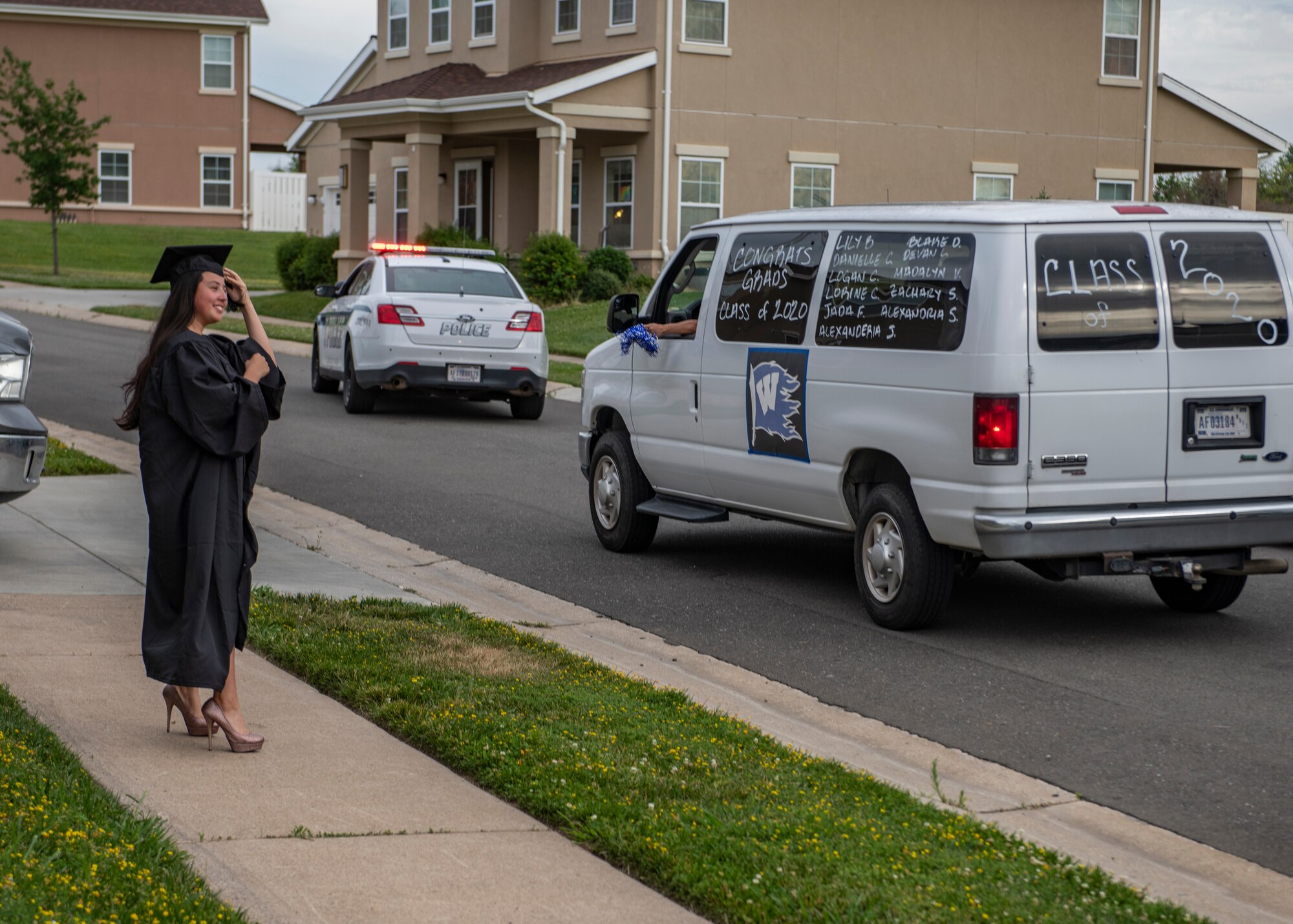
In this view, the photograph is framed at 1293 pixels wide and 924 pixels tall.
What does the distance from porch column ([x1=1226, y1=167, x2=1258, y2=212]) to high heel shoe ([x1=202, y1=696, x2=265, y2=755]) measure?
110 ft

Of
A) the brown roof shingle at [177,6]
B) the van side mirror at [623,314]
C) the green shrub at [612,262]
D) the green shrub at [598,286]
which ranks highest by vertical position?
the brown roof shingle at [177,6]

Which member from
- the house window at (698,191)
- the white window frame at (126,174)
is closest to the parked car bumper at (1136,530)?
the house window at (698,191)

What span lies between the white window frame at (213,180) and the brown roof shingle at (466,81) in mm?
19536

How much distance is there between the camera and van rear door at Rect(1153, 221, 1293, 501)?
8.00 metres

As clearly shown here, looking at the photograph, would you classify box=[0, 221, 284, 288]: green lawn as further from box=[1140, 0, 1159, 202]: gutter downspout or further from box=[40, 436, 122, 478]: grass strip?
box=[40, 436, 122, 478]: grass strip

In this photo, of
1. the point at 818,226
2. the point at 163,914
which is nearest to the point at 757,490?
the point at 818,226

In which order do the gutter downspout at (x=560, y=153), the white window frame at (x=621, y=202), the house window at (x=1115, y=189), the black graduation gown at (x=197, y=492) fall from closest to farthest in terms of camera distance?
the black graduation gown at (x=197, y=492)
the gutter downspout at (x=560, y=153)
the white window frame at (x=621, y=202)
the house window at (x=1115, y=189)

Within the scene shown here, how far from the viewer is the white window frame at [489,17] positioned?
33375 millimetres

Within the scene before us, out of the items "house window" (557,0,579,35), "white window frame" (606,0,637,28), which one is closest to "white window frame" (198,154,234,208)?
"house window" (557,0,579,35)

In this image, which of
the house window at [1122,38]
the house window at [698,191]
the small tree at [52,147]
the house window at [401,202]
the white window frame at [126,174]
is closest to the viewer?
the house window at [698,191]

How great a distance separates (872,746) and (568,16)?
92.1ft

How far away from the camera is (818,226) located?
8984 mm

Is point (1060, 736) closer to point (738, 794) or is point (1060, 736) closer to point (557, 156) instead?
point (738, 794)

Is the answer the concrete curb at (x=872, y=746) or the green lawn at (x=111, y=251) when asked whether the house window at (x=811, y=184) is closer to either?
the green lawn at (x=111, y=251)
